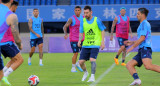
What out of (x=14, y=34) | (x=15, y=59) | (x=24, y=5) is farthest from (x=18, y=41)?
(x=24, y=5)

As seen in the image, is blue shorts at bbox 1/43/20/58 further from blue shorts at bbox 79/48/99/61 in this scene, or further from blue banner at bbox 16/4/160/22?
blue banner at bbox 16/4/160/22

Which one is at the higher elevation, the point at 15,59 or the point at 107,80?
the point at 15,59

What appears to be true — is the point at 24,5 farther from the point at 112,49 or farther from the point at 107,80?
the point at 107,80

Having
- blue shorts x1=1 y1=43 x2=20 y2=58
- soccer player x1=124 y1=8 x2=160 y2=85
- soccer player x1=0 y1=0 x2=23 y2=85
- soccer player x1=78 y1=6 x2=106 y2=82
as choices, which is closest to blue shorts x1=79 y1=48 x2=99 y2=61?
soccer player x1=78 y1=6 x2=106 y2=82

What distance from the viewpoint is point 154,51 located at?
2180 cm

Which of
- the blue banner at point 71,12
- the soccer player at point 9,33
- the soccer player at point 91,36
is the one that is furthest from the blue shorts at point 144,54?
the blue banner at point 71,12

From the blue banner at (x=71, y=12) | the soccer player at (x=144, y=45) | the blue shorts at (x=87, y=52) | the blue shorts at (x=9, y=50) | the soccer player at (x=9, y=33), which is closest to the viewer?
the soccer player at (x=9, y=33)

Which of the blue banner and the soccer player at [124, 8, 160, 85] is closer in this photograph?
the soccer player at [124, 8, 160, 85]

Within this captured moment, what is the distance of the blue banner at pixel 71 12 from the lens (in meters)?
23.4

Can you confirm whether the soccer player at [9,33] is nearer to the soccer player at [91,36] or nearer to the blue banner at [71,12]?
the soccer player at [91,36]

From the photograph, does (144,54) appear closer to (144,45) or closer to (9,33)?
(144,45)

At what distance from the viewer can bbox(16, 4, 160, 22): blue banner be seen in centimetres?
2339

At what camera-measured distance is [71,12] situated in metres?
23.6

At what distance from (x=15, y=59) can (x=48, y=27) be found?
16.4 metres
